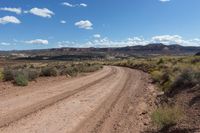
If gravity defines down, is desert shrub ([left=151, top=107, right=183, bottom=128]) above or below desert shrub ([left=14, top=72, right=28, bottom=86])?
above

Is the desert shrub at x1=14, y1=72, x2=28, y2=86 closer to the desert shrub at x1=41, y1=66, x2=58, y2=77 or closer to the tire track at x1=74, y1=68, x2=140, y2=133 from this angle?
the desert shrub at x1=41, y1=66, x2=58, y2=77

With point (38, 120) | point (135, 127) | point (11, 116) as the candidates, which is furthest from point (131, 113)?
point (11, 116)

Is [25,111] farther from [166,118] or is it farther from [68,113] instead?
[166,118]

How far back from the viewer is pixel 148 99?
62.0 ft

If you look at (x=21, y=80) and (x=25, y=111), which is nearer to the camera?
(x=25, y=111)

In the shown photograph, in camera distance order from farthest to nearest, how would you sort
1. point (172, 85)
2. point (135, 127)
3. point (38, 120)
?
point (172, 85), point (38, 120), point (135, 127)

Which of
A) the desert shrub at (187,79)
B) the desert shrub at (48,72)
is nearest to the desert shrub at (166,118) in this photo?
the desert shrub at (187,79)

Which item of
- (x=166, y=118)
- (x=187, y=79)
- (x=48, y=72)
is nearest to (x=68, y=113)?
(x=166, y=118)

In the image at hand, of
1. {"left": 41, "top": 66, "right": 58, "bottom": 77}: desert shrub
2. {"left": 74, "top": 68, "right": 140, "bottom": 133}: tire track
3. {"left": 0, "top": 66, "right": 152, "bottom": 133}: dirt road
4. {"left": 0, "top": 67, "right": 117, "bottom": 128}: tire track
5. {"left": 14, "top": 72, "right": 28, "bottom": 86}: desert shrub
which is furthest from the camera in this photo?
{"left": 41, "top": 66, "right": 58, "bottom": 77}: desert shrub

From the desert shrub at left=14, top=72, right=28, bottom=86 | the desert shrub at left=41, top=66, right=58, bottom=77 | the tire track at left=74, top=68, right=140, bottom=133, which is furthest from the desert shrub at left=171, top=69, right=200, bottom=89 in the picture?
the desert shrub at left=41, top=66, right=58, bottom=77

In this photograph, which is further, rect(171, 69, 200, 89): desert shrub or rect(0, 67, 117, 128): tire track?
rect(171, 69, 200, 89): desert shrub

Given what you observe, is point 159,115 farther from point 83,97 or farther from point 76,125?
point 83,97

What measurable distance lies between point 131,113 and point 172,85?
6.74 meters

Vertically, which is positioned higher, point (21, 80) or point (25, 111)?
point (25, 111)
